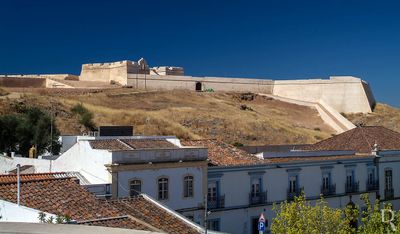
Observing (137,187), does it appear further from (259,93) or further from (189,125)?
(259,93)

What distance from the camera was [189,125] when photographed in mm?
68938

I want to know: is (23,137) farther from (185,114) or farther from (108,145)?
(185,114)

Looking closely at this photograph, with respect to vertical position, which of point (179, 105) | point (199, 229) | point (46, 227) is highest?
point (179, 105)

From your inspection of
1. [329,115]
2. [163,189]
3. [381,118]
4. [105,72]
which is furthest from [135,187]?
[105,72]

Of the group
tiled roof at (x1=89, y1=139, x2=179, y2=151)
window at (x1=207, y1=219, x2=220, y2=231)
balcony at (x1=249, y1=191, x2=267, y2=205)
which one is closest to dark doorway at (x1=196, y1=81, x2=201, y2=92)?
balcony at (x1=249, y1=191, x2=267, y2=205)

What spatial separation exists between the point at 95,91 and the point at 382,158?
52.3 meters

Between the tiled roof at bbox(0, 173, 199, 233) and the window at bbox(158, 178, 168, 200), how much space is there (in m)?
2.20

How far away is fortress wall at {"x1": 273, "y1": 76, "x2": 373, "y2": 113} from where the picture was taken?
89.8 meters

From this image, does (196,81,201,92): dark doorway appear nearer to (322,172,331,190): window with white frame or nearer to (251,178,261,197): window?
(322,172,331,190): window with white frame

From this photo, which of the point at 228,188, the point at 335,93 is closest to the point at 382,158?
Result: the point at 228,188

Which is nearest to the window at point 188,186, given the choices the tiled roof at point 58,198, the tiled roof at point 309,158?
the tiled roof at point 58,198

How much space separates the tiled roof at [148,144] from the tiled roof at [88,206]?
419cm

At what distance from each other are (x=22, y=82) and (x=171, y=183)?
6442 cm

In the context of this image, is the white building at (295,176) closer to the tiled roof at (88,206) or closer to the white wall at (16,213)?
the tiled roof at (88,206)
